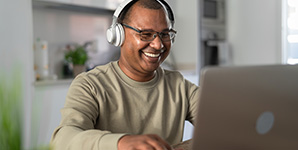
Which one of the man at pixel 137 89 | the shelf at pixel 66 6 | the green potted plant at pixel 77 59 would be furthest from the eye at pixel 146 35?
the green potted plant at pixel 77 59

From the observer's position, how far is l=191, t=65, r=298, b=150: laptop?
58 cm

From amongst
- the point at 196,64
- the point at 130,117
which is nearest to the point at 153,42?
the point at 130,117

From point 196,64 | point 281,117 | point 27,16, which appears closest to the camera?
point 281,117

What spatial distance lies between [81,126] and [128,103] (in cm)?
31

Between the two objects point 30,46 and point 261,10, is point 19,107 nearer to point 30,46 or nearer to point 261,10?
point 30,46

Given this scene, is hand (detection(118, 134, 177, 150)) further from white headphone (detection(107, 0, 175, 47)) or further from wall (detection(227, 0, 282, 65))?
wall (detection(227, 0, 282, 65))

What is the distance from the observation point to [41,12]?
299cm

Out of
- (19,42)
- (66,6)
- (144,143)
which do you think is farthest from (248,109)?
(66,6)

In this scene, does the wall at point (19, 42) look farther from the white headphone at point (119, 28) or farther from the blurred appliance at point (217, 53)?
the blurred appliance at point (217, 53)

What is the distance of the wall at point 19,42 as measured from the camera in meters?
2.34

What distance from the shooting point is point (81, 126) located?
945 mm

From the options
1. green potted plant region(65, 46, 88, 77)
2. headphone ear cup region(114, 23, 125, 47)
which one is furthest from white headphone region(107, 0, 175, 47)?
green potted plant region(65, 46, 88, 77)

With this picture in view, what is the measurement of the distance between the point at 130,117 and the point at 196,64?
9.14ft

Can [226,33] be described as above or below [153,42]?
above
